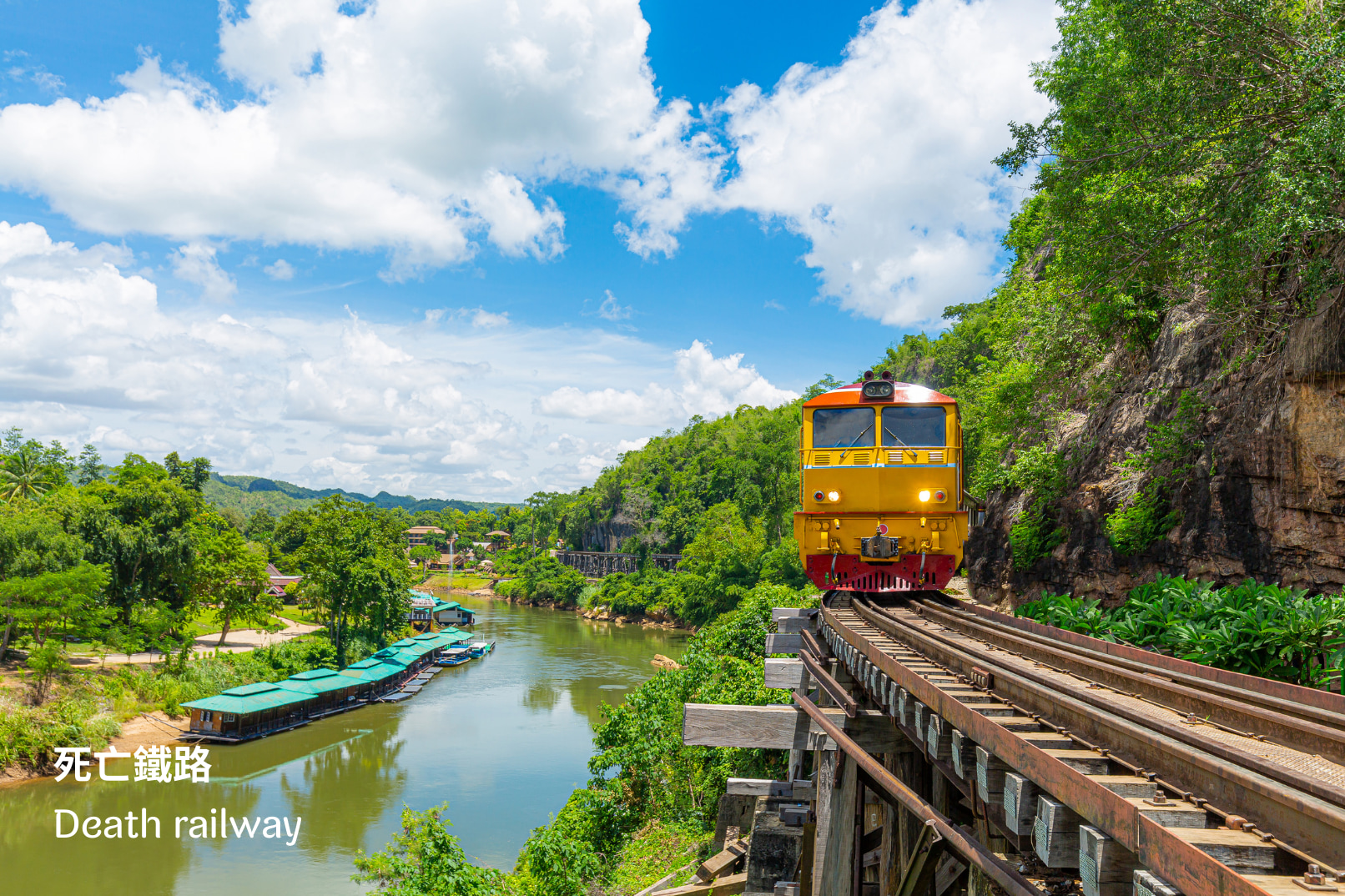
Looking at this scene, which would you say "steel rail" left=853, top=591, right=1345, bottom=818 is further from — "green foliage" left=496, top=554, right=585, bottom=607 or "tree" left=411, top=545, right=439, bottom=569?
"tree" left=411, top=545, right=439, bottom=569

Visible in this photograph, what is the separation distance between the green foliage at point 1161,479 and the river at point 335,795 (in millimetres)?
15934

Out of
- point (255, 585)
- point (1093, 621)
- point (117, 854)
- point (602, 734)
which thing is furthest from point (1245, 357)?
point (255, 585)

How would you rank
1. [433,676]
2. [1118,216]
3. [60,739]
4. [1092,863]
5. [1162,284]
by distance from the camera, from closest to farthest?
[1092,863] → [1118,216] → [1162,284] → [60,739] → [433,676]

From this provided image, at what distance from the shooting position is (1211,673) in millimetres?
5336

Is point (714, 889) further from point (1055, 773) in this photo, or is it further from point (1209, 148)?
point (1209, 148)

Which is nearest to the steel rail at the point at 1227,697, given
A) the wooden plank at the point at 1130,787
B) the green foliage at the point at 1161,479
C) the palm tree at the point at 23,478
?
the wooden plank at the point at 1130,787

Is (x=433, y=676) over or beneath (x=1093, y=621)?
beneath

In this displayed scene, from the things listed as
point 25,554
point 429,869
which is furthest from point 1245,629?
point 25,554

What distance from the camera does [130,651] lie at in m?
33.2

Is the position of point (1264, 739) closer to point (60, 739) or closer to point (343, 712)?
point (60, 739)

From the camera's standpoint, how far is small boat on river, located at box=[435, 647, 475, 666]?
44812 mm

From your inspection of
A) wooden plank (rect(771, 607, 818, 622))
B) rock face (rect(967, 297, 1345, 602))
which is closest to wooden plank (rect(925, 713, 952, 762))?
wooden plank (rect(771, 607, 818, 622))

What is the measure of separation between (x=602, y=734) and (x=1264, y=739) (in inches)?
680

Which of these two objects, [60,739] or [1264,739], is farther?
[60,739]
